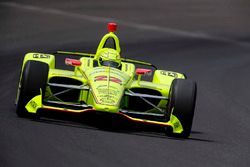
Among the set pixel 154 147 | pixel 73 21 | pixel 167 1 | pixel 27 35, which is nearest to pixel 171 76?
pixel 154 147

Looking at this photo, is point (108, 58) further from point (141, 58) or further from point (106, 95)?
point (141, 58)

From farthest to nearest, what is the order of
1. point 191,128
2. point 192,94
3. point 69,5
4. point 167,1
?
point 167,1, point 69,5, point 191,128, point 192,94

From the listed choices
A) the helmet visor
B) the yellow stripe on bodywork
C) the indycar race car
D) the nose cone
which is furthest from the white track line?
the nose cone

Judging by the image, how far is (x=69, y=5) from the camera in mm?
28172

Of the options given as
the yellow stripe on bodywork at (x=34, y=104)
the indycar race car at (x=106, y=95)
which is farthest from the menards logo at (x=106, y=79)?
the yellow stripe on bodywork at (x=34, y=104)

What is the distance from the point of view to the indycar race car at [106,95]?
13375 mm

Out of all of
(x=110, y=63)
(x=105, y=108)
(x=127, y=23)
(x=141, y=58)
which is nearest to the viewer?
(x=105, y=108)

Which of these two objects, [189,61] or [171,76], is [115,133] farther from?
[189,61]

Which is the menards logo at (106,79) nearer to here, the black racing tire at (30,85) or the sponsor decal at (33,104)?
the black racing tire at (30,85)

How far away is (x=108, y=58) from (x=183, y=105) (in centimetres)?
184

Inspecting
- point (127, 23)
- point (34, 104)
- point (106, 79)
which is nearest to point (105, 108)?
point (106, 79)

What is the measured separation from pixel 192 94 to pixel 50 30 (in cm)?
1104

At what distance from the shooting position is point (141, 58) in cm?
2189

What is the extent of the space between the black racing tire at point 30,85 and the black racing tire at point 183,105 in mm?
1789
